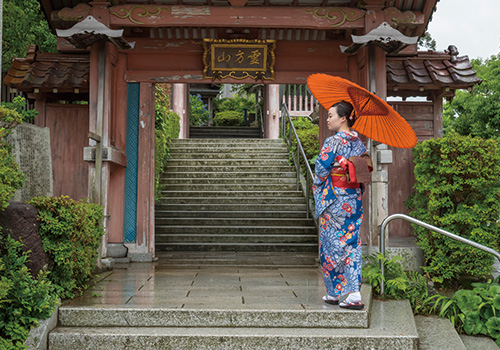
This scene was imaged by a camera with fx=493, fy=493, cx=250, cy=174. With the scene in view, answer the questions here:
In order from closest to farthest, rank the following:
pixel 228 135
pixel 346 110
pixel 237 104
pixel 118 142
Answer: pixel 346 110, pixel 118 142, pixel 228 135, pixel 237 104

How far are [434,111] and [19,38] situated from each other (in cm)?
867

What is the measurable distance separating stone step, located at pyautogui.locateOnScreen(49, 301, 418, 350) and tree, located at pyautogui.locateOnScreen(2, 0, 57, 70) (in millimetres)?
8350

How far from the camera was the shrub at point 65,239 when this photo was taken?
4.37 metres

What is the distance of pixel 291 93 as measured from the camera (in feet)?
56.7

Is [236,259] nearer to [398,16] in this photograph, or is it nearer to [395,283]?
[395,283]

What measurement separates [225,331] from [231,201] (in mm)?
6937

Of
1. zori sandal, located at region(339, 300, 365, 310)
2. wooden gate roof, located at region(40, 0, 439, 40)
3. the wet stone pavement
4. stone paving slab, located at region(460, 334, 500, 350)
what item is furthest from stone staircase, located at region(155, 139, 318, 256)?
zori sandal, located at region(339, 300, 365, 310)

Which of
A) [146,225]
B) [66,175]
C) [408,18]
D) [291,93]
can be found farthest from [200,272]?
[291,93]

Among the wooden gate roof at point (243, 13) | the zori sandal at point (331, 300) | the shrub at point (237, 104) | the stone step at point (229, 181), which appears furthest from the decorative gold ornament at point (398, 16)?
the shrub at point (237, 104)

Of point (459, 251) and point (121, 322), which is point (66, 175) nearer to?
point (121, 322)

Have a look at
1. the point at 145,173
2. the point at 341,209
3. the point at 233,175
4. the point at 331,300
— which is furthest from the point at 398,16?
the point at 233,175

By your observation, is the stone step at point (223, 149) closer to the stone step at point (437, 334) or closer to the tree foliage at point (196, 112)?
the tree foliage at point (196, 112)

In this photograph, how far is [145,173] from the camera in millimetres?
7875

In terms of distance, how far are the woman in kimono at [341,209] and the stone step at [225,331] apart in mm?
277
